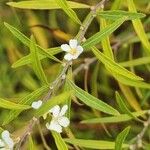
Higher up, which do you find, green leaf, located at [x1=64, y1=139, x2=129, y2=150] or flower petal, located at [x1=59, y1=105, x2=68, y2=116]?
flower petal, located at [x1=59, y1=105, x2=68, y2=116]

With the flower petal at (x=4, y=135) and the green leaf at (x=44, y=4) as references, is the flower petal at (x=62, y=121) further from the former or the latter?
the green leaf at (x=44, y=4)

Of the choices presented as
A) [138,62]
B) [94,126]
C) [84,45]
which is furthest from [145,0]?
[84,45]

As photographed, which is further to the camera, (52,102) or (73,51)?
(73,51)

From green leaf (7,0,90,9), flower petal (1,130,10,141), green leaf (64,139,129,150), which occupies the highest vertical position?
green leaf (7,0,90,9)

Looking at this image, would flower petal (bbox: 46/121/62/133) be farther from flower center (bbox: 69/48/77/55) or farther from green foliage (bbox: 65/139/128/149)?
green foliage (bbox: 65/139/128/149)

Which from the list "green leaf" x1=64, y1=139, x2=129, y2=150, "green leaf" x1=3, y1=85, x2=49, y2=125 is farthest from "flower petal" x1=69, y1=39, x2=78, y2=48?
"green leaf" x1=64, y1=139, x2=129, y2=150

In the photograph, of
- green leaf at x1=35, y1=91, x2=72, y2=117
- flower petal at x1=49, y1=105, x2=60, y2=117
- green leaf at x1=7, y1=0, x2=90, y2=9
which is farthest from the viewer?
green leaf at x1=7, y1=0, x2=90, y2=9

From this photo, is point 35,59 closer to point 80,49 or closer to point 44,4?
point 80,49

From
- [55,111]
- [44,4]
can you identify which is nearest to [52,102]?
[55,111]
